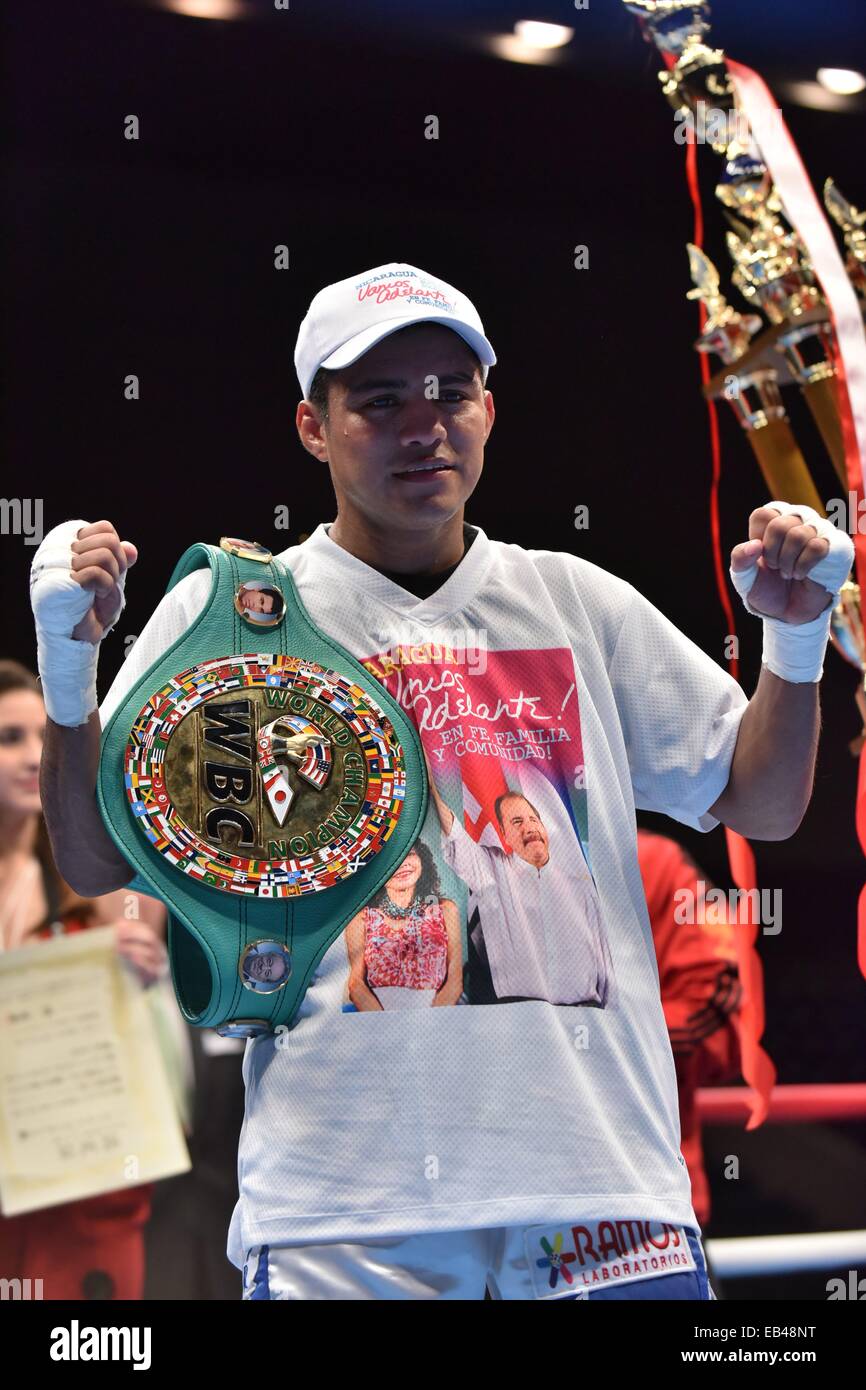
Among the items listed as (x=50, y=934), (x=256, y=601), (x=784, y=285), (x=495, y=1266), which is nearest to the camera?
(x=495, y=1266)

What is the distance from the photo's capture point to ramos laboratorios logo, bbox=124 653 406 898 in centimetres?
125

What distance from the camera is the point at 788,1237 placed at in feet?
7.85

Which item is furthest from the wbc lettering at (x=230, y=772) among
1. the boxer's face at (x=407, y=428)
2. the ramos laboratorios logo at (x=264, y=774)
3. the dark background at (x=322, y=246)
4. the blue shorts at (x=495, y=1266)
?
the dark background at (x=322, y=246)

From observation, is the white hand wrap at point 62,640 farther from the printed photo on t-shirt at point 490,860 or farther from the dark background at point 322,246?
the dark background at point 322,246

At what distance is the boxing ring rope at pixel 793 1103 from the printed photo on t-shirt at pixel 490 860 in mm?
1301

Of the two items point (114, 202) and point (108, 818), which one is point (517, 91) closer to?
point (114, 202)

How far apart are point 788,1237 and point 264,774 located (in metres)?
1.53

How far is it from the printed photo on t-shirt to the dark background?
0.90 m

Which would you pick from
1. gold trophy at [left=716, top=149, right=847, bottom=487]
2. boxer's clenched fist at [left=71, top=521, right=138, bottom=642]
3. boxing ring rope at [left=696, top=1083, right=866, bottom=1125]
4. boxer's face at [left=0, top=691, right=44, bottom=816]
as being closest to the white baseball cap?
boxer's clenched fist at [left=71, top=521, right=138, bottom=642]

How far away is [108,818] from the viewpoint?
4.05 ft

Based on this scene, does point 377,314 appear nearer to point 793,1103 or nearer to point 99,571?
point 99,571

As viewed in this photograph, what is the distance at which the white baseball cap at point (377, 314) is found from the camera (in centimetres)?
138

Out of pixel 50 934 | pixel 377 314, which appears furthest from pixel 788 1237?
pixel 377 314
